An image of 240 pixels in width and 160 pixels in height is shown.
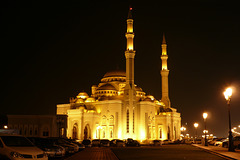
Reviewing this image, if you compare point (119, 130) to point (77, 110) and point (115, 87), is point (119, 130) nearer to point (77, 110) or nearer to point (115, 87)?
point (77, 110)

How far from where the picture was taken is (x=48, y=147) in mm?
20719

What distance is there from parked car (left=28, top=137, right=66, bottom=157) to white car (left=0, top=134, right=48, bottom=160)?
6.05m

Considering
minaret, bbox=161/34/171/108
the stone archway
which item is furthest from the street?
minaret, bbox=161/34/171/108

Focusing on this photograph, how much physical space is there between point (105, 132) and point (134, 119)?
6.06 metres

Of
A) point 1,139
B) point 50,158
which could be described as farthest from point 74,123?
point 1,139

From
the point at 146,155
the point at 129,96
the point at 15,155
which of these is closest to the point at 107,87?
the point at 129,96

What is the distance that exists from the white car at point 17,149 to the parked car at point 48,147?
19.8 feet

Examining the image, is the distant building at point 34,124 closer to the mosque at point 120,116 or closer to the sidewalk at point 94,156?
the mosque at point 120,116

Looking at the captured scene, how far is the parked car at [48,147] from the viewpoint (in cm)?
2027

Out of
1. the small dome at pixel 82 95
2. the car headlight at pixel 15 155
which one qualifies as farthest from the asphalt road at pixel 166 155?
the small dome at pixel 82 95

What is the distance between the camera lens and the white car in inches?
494

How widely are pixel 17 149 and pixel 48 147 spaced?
8047 millimetres

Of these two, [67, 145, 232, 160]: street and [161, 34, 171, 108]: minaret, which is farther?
[161, 34, 171, 108]: minaret

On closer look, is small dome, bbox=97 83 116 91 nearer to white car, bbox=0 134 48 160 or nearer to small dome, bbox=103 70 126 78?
small dome, bbox=103 70 126 78
